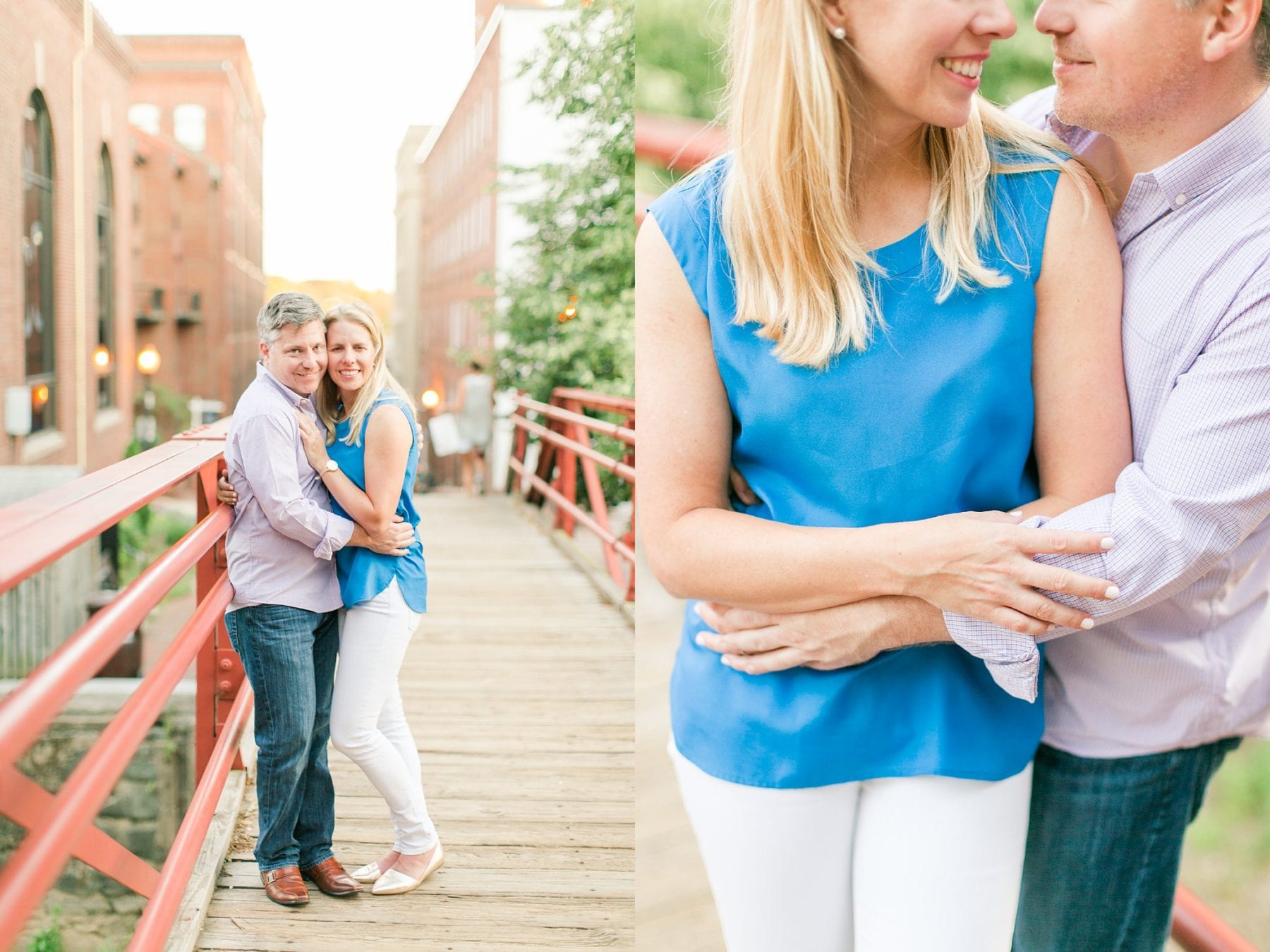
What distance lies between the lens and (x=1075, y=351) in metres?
0.93

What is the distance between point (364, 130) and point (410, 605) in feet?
2.41

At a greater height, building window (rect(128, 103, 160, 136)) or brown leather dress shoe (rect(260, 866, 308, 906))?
building window (rect(128, 103, 160, 136))

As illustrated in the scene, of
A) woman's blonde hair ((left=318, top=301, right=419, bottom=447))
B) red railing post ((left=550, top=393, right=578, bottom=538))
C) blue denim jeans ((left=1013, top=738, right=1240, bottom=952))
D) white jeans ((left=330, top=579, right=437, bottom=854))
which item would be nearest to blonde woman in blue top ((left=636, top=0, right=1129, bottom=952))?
blue denim jeans ((left=1013, top=738, right=1240, bottom=952))

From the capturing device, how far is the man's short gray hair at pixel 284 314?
4.14 ft

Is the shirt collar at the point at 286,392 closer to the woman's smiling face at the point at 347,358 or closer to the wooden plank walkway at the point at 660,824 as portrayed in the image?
the woman's smiling face at the point at 347,358

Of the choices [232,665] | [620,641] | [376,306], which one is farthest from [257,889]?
[376,306]

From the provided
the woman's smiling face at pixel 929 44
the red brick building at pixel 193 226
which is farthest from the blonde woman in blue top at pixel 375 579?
the woman's smiling face at pixel 929 44

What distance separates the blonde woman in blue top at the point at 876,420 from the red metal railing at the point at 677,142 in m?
0.09

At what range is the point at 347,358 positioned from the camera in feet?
4.16

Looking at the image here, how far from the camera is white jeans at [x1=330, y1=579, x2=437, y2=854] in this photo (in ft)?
4.56

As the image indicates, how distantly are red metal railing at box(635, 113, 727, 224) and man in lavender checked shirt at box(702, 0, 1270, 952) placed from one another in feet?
1.13

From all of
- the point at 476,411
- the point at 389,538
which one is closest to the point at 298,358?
the point at 389,538

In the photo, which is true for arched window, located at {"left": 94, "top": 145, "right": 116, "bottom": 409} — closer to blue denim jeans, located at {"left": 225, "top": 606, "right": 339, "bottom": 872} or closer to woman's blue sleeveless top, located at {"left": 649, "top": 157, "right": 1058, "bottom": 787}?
blue denim jeans, located at {"left": 225, "top": 606, "right": 339, "bottom": 872}

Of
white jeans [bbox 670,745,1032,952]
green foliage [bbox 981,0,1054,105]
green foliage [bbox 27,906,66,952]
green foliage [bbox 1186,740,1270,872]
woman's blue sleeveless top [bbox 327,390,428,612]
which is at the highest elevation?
green foliage [bbox 981,0,1054,105]
